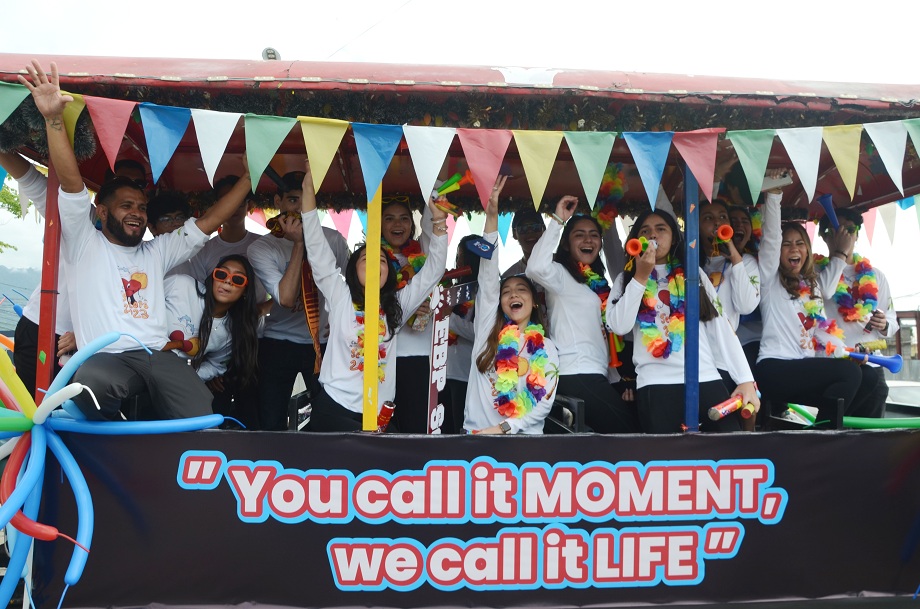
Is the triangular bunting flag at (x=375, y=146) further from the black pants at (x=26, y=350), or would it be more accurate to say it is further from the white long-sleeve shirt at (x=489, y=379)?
the black pants at (x=26, y=350)

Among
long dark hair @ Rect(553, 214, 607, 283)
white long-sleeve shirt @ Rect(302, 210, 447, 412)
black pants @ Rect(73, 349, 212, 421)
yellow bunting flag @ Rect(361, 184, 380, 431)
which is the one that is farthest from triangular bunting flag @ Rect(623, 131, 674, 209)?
black pants @ Rect(73, 349, 212, 421)

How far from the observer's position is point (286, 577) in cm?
291

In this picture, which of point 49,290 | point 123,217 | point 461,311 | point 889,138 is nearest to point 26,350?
point 49,290

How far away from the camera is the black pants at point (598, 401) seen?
12.1 feet

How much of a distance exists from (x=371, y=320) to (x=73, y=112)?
65.0 inches

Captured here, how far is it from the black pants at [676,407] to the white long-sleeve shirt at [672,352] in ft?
0.14

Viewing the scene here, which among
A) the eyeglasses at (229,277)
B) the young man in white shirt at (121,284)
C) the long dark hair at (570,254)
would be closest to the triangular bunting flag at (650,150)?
the long dark hair at (570,254)

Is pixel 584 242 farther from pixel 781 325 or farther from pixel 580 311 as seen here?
pixel 781 325

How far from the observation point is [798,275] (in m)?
4.12

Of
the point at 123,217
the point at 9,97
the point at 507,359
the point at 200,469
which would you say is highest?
the point at 9,97

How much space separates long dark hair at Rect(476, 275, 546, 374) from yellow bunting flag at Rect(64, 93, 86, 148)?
90.1 inches

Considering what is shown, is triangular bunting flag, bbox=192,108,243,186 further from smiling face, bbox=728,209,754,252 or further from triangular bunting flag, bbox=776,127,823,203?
smiling face, bbox=728,209,754,252

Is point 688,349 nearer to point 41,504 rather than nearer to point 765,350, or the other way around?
point 765,350

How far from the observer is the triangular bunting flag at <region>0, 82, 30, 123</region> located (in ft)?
9.28
